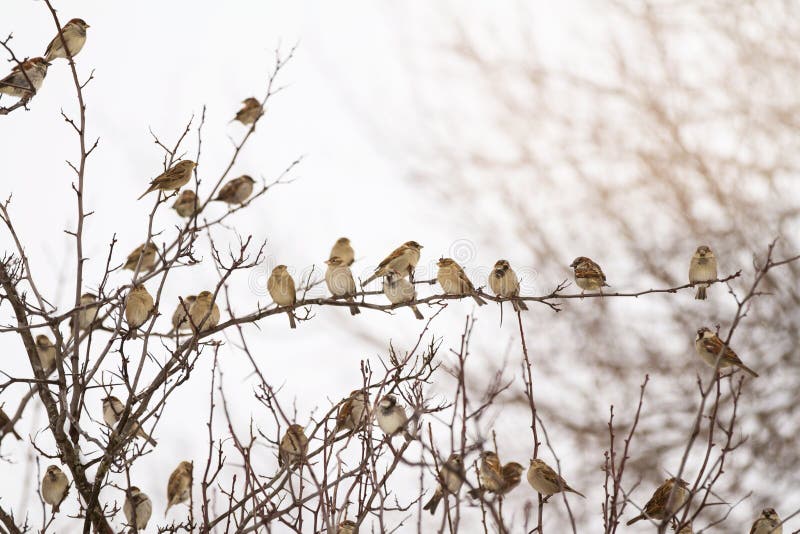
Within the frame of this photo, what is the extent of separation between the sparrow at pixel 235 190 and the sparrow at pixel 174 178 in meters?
1.26

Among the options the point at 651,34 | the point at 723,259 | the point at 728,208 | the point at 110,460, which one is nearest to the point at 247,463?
the point at 110,460

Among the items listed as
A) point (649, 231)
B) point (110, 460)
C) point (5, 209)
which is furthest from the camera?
point (649, 231)

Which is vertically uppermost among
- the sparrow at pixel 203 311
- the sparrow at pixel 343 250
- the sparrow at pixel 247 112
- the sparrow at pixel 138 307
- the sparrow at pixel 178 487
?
the sparrow at pixel 247 112

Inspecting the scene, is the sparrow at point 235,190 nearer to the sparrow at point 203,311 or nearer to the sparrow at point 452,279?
the sparrow at point 203,311

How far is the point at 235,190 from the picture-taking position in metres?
7.54

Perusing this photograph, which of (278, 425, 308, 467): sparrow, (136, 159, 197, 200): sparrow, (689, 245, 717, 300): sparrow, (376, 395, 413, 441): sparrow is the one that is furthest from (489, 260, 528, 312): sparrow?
(136, 159, 197, 200): sparrow

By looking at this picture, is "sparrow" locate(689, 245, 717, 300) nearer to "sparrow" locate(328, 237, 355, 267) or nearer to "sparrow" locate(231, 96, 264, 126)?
"sparrow" locate(328, 237, 355, 267)

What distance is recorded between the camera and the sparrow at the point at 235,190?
7516 mm

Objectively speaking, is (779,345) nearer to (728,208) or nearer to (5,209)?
(728,208)

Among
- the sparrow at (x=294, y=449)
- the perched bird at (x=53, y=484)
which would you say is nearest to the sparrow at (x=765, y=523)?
the sparrow at (x=294, y=449)

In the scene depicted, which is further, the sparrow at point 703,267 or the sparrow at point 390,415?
the sparrow at point 703,267

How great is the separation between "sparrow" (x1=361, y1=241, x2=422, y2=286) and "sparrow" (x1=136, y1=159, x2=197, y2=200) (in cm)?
147

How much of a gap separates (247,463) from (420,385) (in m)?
0.89

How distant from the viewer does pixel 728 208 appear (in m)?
10.8
